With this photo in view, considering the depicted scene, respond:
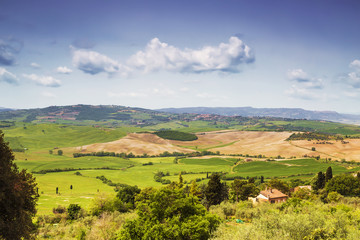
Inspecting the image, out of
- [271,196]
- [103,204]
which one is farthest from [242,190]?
[103,204]

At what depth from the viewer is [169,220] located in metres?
34.4

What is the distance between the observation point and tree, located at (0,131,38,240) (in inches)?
811

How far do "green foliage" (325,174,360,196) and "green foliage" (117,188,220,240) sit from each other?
243ft

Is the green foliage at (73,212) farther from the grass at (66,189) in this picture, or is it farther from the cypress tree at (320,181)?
the cypress tree at (320,181)

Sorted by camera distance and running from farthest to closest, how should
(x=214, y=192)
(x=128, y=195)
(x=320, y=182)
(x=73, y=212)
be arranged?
(x=320, y=182) < (x=128, y=195) < (x=214, y=192) < (x=73, y=212)

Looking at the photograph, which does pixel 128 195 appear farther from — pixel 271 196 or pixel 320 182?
pixel 320 182

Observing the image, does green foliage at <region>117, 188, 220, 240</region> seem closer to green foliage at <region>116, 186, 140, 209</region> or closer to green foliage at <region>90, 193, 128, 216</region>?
green foliage at <region>90, 193, 128, 216</region>

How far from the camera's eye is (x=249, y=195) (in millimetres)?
99938

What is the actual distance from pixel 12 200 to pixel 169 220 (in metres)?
20.1

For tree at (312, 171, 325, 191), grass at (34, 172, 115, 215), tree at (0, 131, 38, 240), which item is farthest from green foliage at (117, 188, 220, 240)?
tree at (312, 171, 325, 191)

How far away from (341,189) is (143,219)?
86.3m

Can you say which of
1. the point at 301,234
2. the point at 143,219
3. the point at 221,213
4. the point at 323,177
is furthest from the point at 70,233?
the point at 323,177

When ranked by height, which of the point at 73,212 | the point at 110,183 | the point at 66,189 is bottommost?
the point at 110,183

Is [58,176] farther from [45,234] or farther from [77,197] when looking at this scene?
[45,234]
